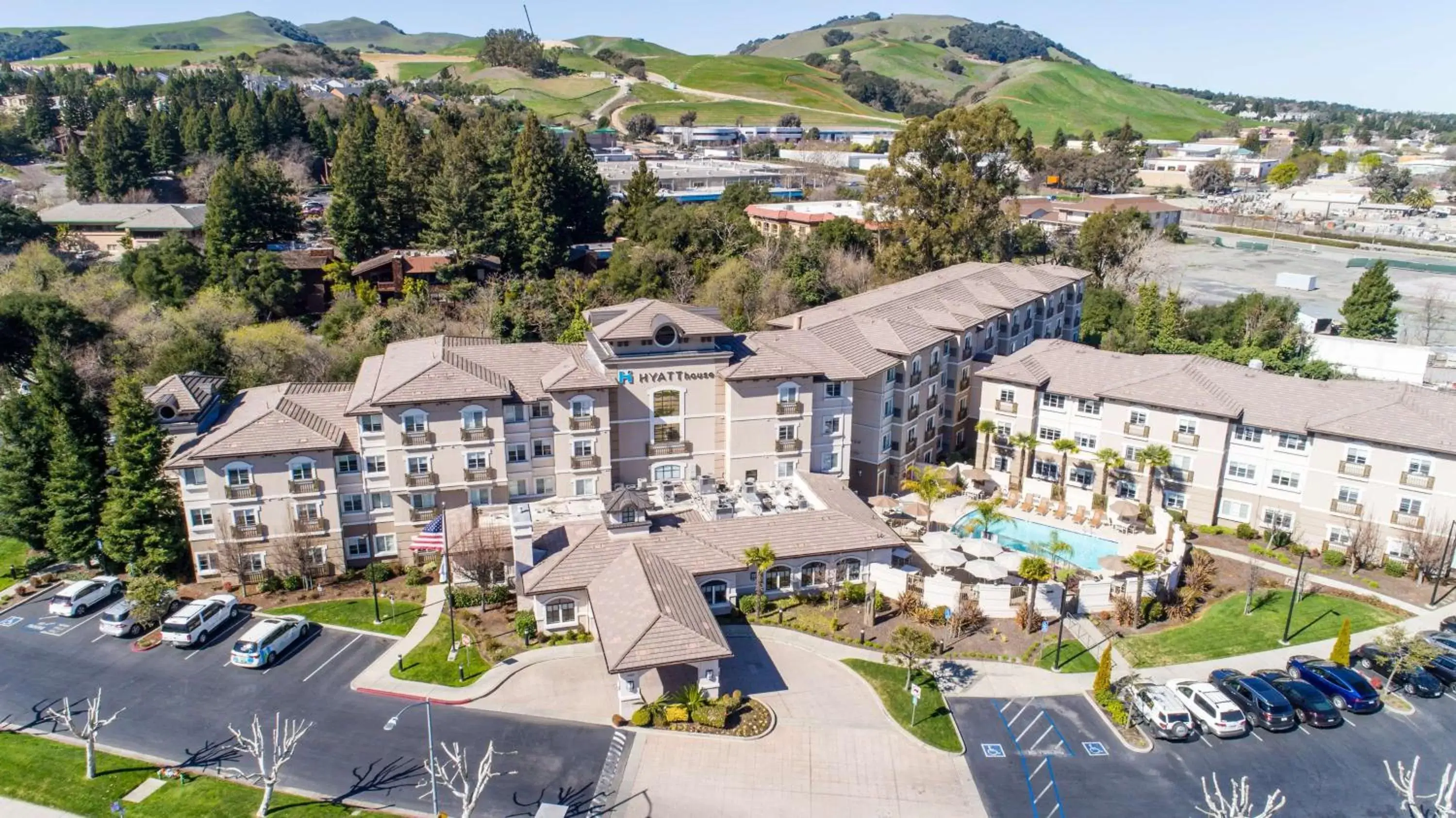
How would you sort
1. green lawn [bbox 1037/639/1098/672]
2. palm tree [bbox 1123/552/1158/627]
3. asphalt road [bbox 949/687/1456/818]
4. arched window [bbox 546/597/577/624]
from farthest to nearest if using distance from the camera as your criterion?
1. palm tree [bbox 1123/552/1158/627]
2. arched window [bbox 546/597/577/624]
3. green lawn [bbox 1037/639/1098/672]
4. asphalt road [bbox 949/687/1456/818]

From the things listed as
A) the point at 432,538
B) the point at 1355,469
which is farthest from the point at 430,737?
the point at 1355,469

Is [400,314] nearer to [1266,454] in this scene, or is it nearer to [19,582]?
[19,582]

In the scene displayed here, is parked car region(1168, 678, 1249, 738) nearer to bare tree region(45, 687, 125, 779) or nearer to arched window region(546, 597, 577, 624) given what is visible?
arched window region(546, 597, 577, 624)

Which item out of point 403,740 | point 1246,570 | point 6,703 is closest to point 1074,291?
point 1246,570

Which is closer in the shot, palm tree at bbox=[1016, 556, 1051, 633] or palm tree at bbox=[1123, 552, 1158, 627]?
palm tree at bbox=[1016, 556, 1051, 633]

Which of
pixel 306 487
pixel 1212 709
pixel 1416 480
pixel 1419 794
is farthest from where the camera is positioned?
pixel 1416 480

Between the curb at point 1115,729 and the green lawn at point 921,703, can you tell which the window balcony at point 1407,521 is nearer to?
the curb at point 1115,729

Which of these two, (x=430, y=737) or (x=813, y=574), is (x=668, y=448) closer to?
(x=813, y=574)

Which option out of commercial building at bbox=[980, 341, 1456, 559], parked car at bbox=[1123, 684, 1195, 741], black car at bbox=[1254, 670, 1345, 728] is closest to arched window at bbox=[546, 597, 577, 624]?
parked car at bbox=[1123, 684, 1195, 741]
